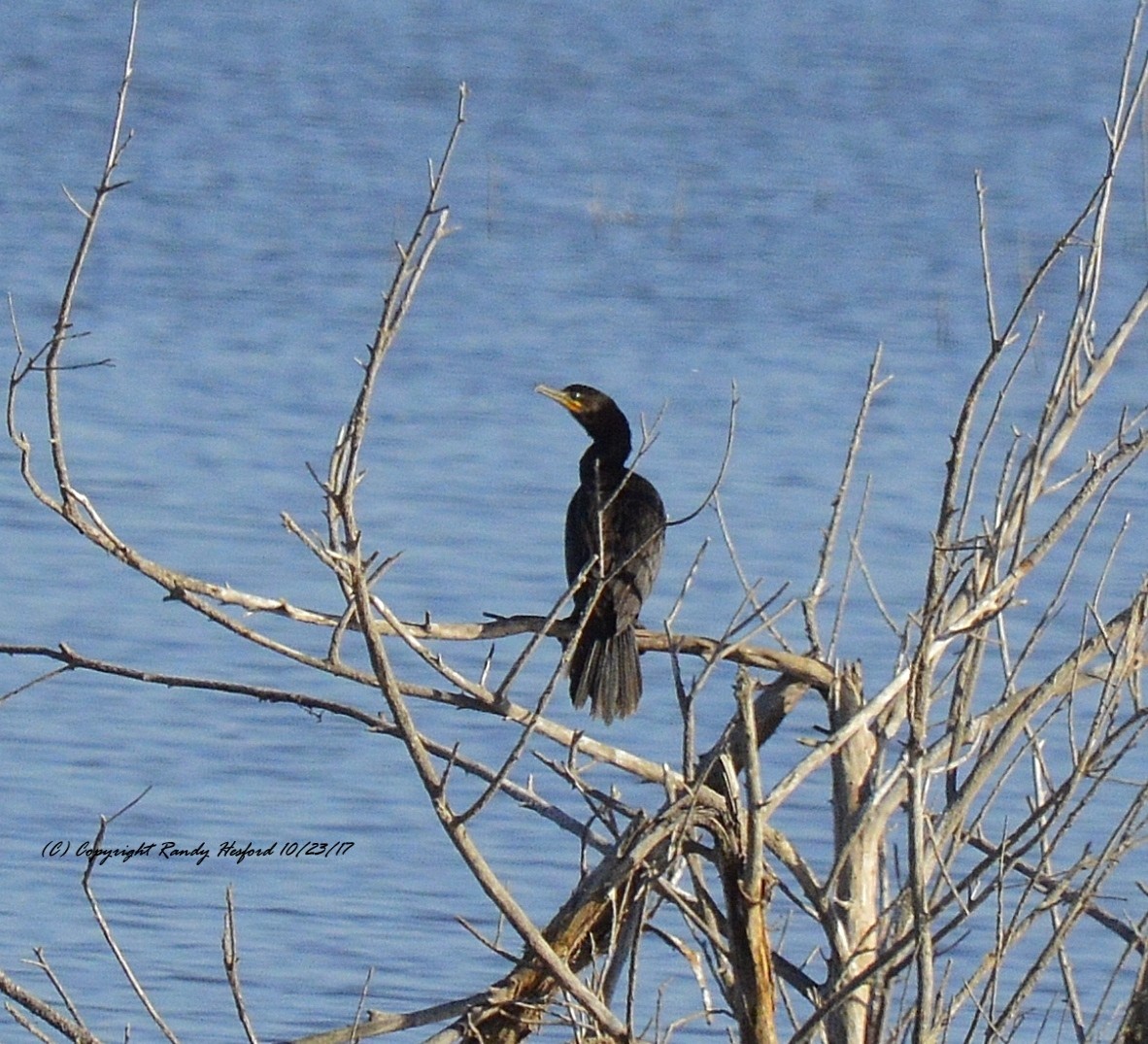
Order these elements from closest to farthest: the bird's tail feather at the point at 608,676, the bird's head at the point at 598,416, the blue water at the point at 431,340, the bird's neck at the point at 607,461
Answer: the bird's tail feather at the point at 608,676 → the bird's neck at the point at 607,461 → the bird's head at the point at 598,416 → the blue water at the point at 431,340

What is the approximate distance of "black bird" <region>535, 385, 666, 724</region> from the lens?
4.96 m

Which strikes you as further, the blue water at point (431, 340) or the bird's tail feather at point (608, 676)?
the blue water at point (431, 340)

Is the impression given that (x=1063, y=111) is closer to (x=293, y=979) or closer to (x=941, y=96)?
(x=941, y=96)

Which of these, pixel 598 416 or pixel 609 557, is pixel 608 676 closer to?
pixel 609 557

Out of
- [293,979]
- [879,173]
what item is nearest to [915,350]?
[879,173]

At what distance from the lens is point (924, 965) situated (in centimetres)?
302

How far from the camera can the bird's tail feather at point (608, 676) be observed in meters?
4.95

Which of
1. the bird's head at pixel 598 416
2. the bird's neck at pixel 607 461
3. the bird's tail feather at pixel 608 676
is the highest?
the bird's head at pixel 598 416

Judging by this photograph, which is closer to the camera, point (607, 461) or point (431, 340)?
point (607, 461)

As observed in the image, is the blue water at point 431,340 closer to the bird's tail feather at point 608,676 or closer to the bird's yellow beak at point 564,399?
the bird's tail feather at point 608,676

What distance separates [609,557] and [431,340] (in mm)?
7356

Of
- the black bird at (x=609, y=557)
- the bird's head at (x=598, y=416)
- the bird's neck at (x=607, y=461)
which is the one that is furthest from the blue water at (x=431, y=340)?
the bird's head at (x=598, y=416)

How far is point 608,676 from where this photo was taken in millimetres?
4969

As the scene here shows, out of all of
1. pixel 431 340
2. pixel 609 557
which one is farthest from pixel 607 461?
pixel 431 340
